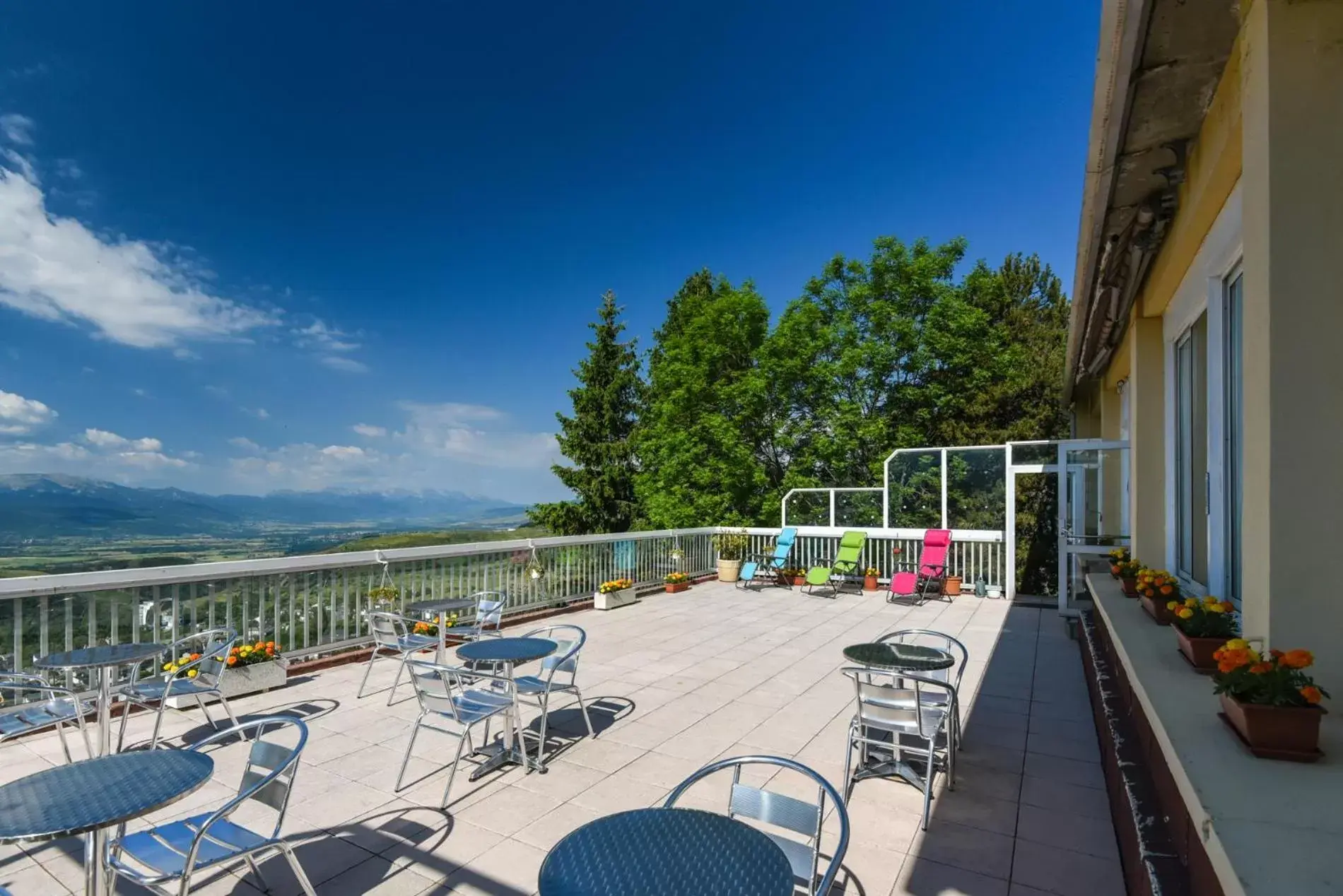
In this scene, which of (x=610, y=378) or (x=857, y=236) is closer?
(x=857, y=236)

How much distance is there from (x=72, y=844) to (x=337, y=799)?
987 mm

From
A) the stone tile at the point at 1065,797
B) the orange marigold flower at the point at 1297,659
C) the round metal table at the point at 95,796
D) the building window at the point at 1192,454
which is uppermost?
the building window at the point at 1192,454

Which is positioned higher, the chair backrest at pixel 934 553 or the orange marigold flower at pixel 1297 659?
the orange marigold flower at pixel 1297 659

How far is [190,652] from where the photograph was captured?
15.9ft

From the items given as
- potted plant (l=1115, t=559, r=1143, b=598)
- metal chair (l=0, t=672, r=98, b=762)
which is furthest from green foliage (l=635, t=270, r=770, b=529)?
metal chair (l=0, t=672, r=98, b=762)

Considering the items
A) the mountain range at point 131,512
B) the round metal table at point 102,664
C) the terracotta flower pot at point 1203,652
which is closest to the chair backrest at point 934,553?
the terracotta flower pot at point 1203,652

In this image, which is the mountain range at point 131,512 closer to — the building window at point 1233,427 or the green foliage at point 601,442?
the green foliage at point 601,442

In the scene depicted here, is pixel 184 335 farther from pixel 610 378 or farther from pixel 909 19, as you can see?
pixel 909 19

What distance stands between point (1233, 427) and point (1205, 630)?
3.72ft

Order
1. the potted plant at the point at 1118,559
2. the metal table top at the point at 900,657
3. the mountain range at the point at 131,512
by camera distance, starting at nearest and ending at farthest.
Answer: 1. the metal table top at the point at 900,657
2. the potted plant at the point at 1118,559
3. the mountain range at the point at 131,512

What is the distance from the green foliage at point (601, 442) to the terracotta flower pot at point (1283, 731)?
20.4 m

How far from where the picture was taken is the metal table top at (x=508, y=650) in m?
3.66

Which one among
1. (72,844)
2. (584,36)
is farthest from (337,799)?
(584,36)

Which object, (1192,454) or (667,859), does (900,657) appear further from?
(667,859)
